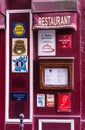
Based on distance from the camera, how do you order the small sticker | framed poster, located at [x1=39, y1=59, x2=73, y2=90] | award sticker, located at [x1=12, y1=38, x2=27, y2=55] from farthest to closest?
award sticker, located at [x1=12, y1=38, x2=27, y2=55] < the small sticker < framed poster, located at [x1=39, y1=59, x2=73, y2=90]

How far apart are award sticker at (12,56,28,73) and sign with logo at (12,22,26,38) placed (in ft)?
1.67

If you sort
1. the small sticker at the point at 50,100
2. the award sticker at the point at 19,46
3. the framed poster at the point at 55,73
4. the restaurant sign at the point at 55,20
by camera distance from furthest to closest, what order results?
the award sticker at the point at 19,46
the small sticker at the point at 50,100
the framed poster at the point at 55,73
the restaurant sign at the point at 55,20

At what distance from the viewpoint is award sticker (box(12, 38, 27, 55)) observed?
984 cm

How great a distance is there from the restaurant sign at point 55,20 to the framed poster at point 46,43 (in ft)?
0.94

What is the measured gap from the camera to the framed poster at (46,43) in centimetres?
976

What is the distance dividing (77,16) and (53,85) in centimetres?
161

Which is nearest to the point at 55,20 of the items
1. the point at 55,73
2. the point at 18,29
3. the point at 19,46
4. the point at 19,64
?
the point at 18,29

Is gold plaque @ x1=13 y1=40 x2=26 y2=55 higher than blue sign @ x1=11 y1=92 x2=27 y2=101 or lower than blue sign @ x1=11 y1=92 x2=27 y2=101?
higher

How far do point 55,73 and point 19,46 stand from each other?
1.01 meters

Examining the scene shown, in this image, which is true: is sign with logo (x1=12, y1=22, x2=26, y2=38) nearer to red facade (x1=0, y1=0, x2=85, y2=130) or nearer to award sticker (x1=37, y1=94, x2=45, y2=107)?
red facade (x1=0, y1=0, x2=85, y2=130)

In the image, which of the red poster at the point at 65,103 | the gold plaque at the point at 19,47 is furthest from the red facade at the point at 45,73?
the gold plaque at the point at 19,47

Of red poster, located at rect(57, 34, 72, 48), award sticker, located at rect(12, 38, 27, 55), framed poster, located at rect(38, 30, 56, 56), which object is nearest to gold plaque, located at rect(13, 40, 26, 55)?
award sticker, located at rect(12, 38, 27, 55)

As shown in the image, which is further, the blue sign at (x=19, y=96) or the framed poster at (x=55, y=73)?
the blue sign at (x=19, y=96)

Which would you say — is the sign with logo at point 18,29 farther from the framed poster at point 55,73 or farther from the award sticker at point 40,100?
the award sticker at point 40,100
